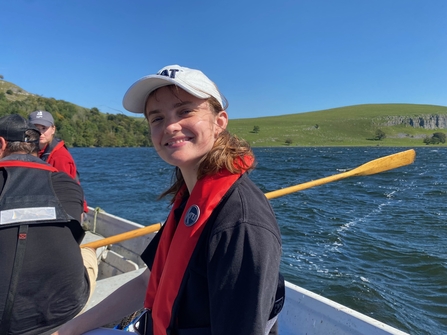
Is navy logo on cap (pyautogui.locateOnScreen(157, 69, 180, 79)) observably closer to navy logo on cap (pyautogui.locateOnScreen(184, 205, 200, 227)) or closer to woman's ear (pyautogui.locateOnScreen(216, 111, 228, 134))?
woman's ear (pyautogui.locateOnScreen(216, 111, 228, 134))

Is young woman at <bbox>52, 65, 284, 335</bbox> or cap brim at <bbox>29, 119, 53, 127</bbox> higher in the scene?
cap brim at <bbox>29, 119, 53, 127</bbox>

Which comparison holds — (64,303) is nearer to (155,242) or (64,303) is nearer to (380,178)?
(155,242)

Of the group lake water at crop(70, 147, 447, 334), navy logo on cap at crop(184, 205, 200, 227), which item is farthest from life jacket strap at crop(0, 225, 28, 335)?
lake water at crop(70, 147, 447, 334)

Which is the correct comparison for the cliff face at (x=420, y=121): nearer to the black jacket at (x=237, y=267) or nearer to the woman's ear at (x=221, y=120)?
the woman's ear at (x=221, y=120)

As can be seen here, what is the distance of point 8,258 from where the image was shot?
1.65 metres

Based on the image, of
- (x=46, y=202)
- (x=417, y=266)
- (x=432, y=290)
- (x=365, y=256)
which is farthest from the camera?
(x=365, y=256)

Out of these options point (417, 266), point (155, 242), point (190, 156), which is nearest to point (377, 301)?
point (417, 266)

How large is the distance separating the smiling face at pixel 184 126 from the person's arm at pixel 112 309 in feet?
2.44

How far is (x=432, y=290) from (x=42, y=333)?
213 inches

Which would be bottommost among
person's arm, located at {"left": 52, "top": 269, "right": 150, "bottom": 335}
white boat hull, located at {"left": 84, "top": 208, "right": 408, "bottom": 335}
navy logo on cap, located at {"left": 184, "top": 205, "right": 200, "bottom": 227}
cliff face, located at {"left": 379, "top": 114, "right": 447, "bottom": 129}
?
white boat hull, located at {"left": 84, "top": 208, "right": 408, "bottom": 335}

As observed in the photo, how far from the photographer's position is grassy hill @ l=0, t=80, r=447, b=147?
7444cm

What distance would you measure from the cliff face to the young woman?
9907cm

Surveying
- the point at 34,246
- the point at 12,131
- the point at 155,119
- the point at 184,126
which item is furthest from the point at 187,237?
the point at 12,131

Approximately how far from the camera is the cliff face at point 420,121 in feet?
300
